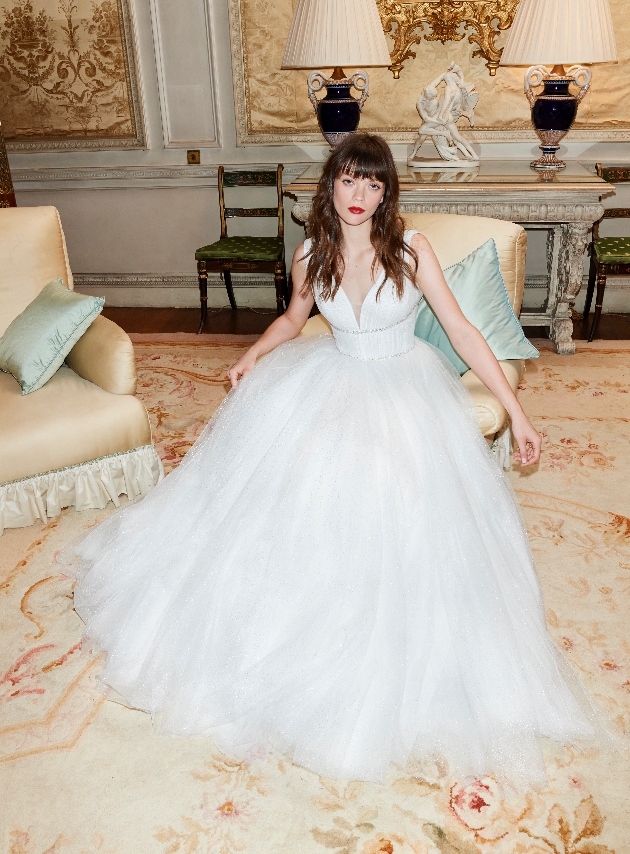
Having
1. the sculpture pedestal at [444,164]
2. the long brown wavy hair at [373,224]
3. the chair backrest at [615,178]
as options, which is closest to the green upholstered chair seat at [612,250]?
the chair backrest at [615,178]

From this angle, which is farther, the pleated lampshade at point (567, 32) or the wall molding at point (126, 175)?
the wall molding at point (126, 175)

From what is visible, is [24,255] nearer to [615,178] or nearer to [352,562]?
[352,562]

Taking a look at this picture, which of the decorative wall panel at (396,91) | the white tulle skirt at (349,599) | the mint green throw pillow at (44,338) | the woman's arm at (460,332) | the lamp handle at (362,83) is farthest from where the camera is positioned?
the decorative wall panel at (396,91)

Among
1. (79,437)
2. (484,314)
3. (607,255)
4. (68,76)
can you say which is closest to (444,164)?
(607,255)

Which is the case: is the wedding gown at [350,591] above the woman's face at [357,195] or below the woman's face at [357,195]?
below

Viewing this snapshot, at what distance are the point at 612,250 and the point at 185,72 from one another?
10.2 ft

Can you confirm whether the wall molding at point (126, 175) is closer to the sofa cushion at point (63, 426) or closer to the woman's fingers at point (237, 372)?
the sofa cushion at point (63, 426)

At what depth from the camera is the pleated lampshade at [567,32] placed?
4090mm

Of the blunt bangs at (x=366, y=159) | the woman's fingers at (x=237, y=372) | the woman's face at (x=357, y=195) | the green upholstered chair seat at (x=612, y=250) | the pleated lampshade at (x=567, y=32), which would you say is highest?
the pleated lampshade at (x=567, y=32)

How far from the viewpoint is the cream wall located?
512 centimetres

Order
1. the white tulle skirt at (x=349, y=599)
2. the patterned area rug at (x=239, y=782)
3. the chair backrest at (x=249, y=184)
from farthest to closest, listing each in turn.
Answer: the chair backrest at (x=249, y=184) < the white tulle skirt at (x=349, y=599) < the patterned area rug at (x=239, y=782)

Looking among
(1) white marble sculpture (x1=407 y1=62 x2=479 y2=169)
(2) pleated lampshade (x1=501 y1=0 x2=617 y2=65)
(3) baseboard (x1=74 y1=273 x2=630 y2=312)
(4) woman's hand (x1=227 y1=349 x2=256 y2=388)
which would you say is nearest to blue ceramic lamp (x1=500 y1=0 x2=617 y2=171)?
(2) pleated lampshade (x1=501 y1=0 x2=617 y2=65)

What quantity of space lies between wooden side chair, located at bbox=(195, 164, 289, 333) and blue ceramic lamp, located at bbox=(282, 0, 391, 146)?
0.83m

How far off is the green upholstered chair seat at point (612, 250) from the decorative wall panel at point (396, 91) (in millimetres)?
692
